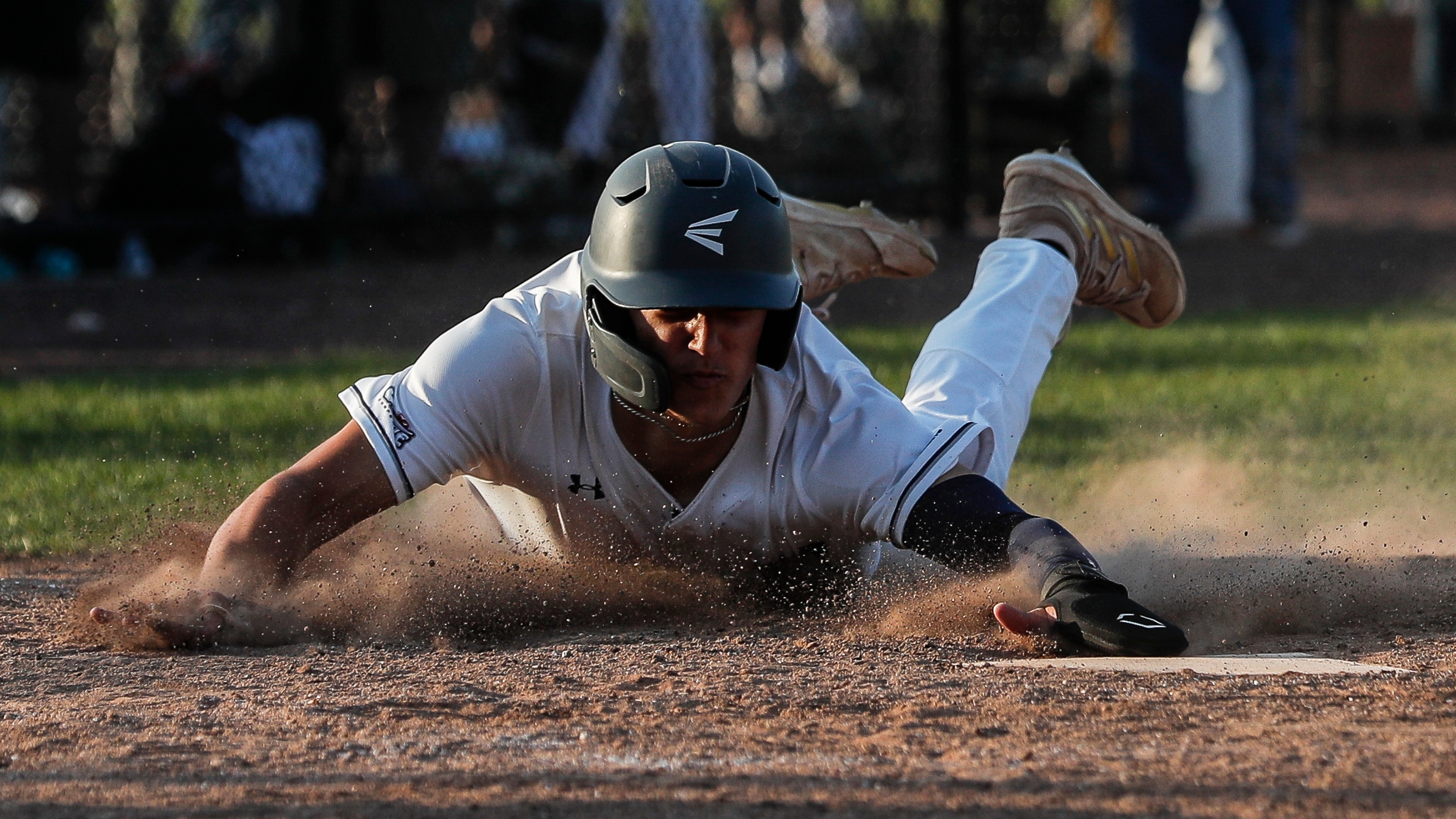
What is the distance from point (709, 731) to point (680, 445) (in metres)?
0.88

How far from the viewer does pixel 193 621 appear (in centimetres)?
353

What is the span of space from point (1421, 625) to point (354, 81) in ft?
30.6

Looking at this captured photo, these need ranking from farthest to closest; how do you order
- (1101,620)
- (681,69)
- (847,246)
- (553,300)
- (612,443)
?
1. (681,69)
2. (847,246)
3. (553,300)
4. (612,443)
5. (1101,620)

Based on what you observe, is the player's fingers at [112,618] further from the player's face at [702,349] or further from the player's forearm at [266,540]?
the player's face at [702,349]

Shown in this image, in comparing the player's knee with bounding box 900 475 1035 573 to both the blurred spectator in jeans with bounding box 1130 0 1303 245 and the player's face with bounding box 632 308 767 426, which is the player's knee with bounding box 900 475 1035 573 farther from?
the blurred spectator in jeans with bounding box 1130 0 1303 245

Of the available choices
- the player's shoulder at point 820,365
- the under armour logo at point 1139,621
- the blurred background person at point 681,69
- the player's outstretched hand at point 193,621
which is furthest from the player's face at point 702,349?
the blurred background person at point 681,69

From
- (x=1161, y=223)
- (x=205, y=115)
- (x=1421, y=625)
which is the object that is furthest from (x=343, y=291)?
(x=1421, y=625)

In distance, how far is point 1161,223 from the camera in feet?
37.4

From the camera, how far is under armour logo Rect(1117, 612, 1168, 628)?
3.33m

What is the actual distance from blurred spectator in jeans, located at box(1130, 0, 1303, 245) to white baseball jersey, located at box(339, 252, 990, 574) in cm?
735

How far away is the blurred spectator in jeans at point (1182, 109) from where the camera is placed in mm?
10477

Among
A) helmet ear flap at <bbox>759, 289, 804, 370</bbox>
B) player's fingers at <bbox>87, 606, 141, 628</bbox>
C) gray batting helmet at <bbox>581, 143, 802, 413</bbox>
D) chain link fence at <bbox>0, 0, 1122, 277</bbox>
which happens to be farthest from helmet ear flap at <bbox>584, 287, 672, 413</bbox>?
chain link fence at <bbox>0, 0, 1122, 277</bbox>

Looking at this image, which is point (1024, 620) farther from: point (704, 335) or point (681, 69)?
point (681, 69)

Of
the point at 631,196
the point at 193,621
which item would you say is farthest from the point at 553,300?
the point at 193,621
